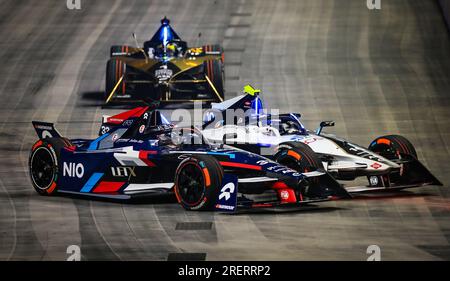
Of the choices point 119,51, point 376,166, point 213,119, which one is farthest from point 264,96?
point 376,166

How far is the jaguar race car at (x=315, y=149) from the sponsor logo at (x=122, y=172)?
2676 millimetres

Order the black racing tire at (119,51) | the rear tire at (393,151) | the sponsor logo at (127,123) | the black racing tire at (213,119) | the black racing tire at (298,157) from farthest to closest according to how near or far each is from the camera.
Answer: the black racing tire at (119,51), the black racing tire at (213,119), the rear tire at (393,151), the sponsor logo at (127,123), the black racing tire at (298,157)

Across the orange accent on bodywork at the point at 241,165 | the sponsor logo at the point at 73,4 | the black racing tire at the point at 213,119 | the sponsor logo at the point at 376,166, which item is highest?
the sponsor logo at the point at 73,4

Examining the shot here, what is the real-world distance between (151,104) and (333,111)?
1007 cm

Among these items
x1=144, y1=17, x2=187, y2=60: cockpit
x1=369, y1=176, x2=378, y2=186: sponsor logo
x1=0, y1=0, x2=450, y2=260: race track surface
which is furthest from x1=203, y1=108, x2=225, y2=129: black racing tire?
x1=144, y1=17, x2=187, y2=60: cockpit

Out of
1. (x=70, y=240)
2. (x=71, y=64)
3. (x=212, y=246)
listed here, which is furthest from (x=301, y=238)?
(x=71, y=64)

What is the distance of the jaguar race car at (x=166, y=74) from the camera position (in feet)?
110

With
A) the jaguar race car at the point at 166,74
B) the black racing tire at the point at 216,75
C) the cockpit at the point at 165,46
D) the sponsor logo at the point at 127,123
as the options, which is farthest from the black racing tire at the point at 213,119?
the cockpit at the point at 165,46

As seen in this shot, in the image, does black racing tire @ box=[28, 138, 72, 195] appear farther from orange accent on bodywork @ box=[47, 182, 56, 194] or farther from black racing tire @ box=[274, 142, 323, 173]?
black racing tire @ box=[274, 142, 323, 173]

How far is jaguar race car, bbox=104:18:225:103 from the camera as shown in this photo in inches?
1318

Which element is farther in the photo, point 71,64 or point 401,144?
point 71,64

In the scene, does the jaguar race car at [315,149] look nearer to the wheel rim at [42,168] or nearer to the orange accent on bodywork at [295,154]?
the orange accent on bodywork at [295,154]
